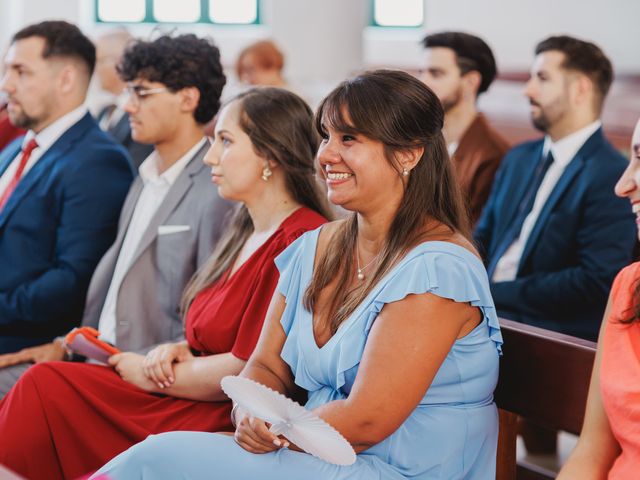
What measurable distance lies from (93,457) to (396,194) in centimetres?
117

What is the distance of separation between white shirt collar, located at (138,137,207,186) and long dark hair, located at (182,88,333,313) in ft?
1.75

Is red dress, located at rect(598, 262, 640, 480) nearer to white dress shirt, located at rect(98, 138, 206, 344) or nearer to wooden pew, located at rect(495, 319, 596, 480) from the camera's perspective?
wooden pew, located at rect(495, 319, 596, 480)

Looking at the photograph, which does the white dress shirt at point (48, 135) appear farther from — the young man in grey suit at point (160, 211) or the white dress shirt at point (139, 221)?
the white dress shirt at point (139, 221)

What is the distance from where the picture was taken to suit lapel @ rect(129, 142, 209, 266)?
3262 mm

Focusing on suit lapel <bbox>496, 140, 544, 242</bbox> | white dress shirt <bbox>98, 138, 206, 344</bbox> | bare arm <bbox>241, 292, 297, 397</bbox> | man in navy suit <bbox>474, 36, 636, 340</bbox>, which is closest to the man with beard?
man in navy suit <bbox>474, 36, 636, 340</bbox>

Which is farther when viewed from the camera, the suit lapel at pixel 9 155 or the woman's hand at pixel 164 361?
the suit lapel at pixel 9 155

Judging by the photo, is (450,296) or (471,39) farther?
(471,39)

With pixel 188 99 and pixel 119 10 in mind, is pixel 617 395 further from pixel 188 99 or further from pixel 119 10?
pixel 119 10

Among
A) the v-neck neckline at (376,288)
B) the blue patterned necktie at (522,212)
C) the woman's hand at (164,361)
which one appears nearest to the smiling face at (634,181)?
the v-neck neckline at (376,288)

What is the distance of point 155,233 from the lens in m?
3.25

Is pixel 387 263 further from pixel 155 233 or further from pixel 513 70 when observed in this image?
pixel 513 70

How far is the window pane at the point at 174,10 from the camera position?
11320 millimetres

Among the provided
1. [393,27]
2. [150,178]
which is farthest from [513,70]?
[150,178]

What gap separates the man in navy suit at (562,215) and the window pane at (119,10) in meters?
7.95
